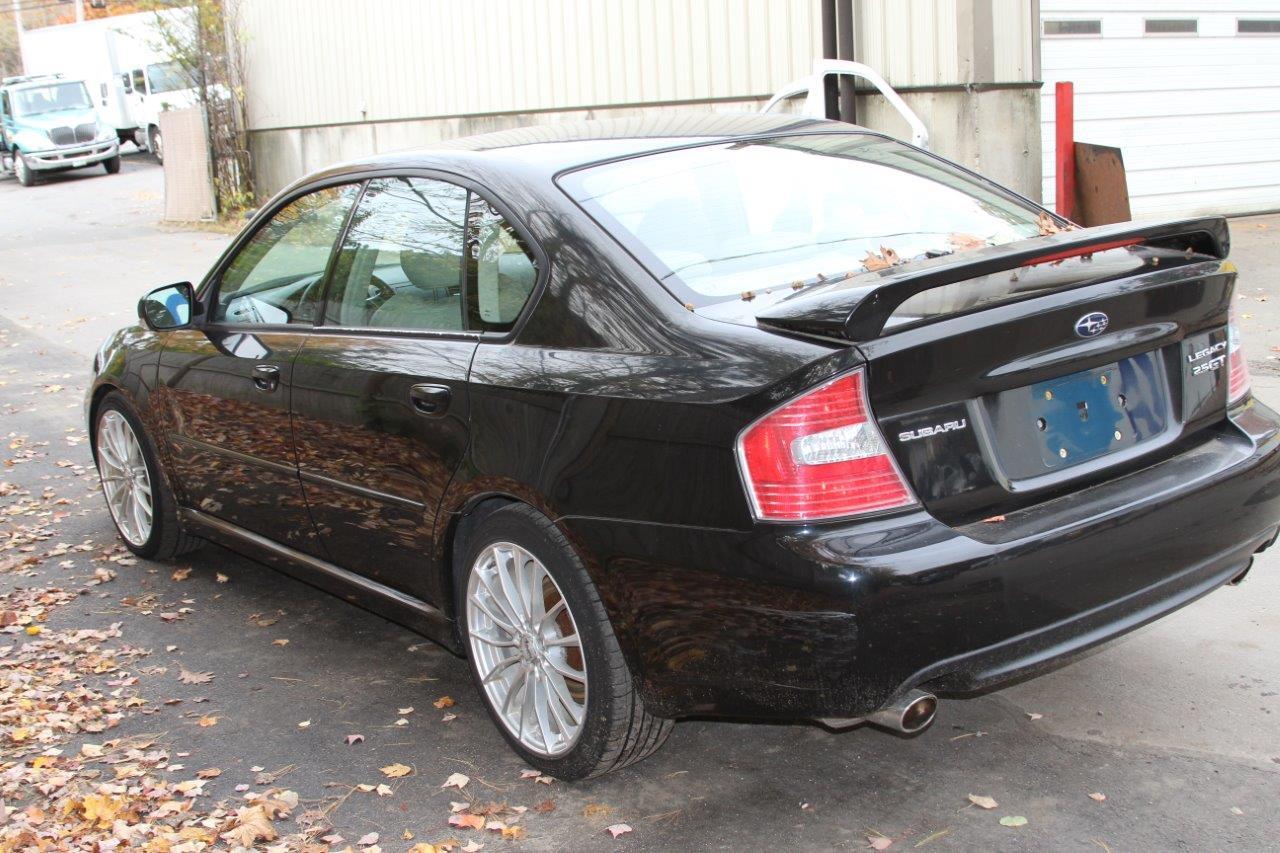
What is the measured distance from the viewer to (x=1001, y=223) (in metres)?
4.03

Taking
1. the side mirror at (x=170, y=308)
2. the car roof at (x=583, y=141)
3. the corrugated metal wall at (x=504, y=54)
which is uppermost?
the corrugated metal wall at (x=504, y=54)

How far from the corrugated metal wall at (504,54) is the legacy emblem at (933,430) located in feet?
29.3

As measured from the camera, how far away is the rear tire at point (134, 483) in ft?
18.0

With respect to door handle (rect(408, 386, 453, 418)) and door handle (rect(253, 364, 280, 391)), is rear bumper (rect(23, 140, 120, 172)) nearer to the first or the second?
door handle (rect(253, 364, 280, 391))

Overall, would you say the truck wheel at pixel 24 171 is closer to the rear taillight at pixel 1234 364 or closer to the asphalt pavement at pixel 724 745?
the asphalt pavement at pixel 724 745

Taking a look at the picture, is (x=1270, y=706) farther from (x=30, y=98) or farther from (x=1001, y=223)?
(x=30, y=98)

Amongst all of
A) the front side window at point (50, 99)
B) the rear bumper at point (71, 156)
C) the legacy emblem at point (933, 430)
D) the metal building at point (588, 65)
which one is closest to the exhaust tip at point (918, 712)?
the legacy emblem at point (933, 430)

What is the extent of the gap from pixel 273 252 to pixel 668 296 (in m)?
2.15

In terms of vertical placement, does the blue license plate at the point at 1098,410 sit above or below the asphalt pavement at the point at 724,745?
above

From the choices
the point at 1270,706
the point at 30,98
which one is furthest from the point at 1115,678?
the point at 30,98

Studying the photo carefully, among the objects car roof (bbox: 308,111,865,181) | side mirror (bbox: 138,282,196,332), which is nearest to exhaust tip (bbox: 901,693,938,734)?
car roof (bbox: 308,111,865,181)

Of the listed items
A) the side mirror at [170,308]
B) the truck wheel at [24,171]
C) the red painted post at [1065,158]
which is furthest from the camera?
the truck wheel at [24,171]

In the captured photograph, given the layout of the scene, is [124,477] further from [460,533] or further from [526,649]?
[526,649]

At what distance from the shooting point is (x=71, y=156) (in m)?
30.1
